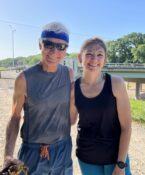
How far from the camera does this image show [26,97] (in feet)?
8.68

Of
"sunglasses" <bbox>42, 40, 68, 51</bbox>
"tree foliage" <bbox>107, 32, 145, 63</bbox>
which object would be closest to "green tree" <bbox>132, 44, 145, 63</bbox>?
"tree foliage" <bbox>107, 32, 145, 63</bbox>

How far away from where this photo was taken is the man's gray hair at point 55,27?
271 cm

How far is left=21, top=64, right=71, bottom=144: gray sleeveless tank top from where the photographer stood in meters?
2.62

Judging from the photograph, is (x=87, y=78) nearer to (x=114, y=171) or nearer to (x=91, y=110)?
(x=91, y=110)

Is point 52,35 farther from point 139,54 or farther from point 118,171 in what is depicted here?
point 139,54

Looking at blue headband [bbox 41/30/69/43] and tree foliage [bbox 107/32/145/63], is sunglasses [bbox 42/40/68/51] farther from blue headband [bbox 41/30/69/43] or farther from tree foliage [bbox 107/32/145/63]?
tree foliage [bbox 107/32/145/63]

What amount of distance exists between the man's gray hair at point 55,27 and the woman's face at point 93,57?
245 mm

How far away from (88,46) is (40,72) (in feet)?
1.54

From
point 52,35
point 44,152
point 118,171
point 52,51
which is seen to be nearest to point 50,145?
point 44,152

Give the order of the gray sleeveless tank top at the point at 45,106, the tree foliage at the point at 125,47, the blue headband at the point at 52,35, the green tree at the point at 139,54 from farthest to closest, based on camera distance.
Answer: the tree foliage at the point at 125,47, the green tree at the point at 139,54, the blue headband at the point at 52,35, the gray sleeveless tank top at the point at 45,106

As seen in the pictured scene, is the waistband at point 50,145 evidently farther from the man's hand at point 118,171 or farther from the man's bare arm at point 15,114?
the man's hand at point 118,171

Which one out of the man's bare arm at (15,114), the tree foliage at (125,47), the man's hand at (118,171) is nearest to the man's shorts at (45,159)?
the man's bare arm at (15,114)

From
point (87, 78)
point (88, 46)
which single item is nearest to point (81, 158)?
point (87, 78)

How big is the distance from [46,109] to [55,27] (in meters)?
0.67
